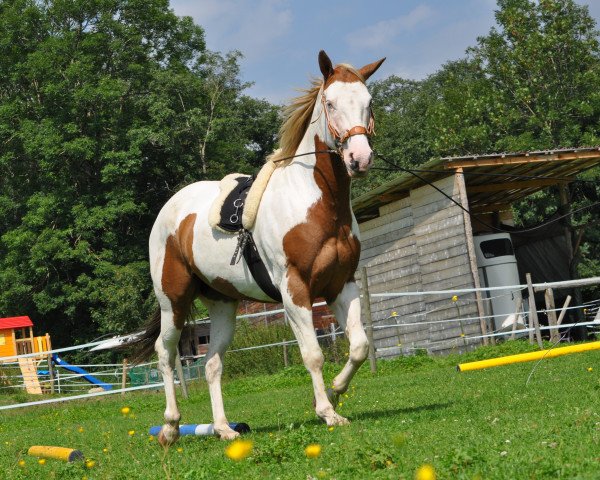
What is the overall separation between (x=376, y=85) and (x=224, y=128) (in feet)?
93.8

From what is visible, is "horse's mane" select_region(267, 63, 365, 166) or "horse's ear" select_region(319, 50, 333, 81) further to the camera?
"horse's mane" select_region(267, 63, 365, 166)

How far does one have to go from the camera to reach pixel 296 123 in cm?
739

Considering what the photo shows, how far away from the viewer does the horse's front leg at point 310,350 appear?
6.65m

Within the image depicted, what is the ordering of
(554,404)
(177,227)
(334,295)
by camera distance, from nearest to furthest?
(554,404), (334,295), (177,227)

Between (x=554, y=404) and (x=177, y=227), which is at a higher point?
(x=177, y=227)

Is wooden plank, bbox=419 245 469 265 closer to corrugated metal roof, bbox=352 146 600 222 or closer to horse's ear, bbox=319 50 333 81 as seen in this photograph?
corrugated metal roof, bbox=352 146 600 222

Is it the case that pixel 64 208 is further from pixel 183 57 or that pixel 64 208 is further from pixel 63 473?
pixel 63 473

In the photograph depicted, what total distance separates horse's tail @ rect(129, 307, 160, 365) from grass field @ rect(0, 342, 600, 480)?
0.76 meters

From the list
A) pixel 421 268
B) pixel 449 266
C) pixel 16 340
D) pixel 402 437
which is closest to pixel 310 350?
pixel 402 437

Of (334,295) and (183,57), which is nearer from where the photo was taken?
(334,295)

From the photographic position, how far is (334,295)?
273 inches

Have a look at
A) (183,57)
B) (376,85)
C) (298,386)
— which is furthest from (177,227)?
(376,85)

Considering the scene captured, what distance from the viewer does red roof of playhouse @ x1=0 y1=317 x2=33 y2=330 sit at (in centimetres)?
3816

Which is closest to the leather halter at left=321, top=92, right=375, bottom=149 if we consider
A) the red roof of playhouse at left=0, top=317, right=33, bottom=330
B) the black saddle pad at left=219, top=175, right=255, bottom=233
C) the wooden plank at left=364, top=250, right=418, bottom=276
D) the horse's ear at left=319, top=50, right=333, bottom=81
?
the horse's ear at left=319, top=50, right=333, bottom=81
